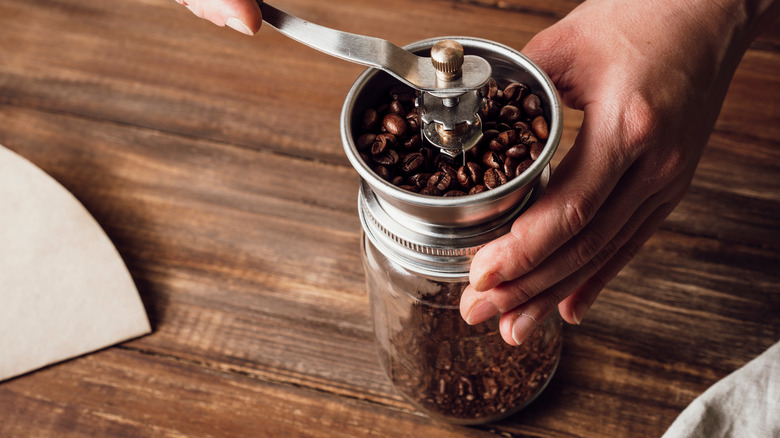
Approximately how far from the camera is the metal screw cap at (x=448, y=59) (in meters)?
0.55

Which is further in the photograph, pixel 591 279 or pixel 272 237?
pixel 272 237

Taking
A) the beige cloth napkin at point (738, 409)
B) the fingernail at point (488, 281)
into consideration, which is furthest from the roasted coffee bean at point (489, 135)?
the beige cloth napkin at point (738, 409)

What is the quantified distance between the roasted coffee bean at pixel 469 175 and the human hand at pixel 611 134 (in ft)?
0.17

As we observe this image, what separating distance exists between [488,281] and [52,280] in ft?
2.19

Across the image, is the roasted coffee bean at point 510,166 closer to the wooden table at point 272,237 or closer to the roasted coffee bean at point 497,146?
the roasted coffee bean at point 497,146

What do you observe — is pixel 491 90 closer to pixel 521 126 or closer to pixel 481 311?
pixel 521 126

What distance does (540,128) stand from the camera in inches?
23.9

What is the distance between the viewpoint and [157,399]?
911 millimetres

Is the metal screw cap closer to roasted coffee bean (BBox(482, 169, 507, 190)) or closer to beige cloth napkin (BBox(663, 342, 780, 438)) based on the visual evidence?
roasted coffee bean (BBox(482, 169, 507, 190))

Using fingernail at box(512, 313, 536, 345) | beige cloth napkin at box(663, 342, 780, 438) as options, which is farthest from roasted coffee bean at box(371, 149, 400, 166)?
beige cloth napkin at box(663, 342, 780, 438)

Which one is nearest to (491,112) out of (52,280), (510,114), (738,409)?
(510,114)

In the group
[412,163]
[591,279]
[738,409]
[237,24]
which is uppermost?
[237,24]

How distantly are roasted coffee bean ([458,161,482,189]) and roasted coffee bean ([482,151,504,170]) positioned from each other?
0.01 m

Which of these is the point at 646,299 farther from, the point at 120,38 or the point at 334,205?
the point at 120,38
